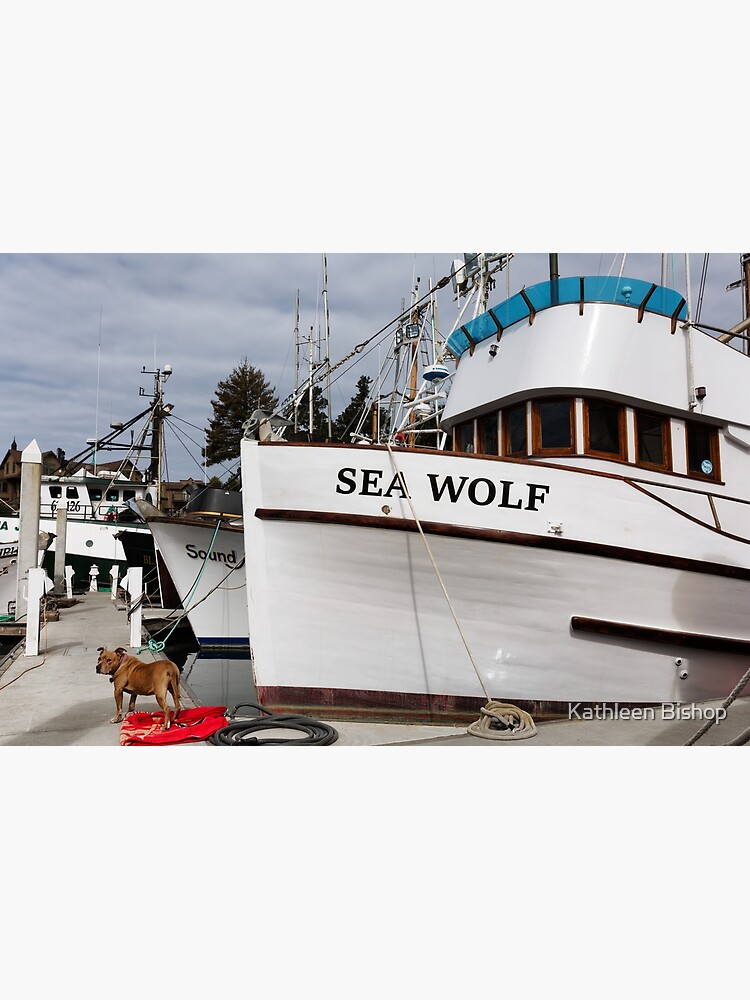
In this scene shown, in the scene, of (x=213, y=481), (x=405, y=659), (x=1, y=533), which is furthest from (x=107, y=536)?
(x=405, y=659)

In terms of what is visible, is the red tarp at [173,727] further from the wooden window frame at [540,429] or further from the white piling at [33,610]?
the wooden window frame at [540,429]

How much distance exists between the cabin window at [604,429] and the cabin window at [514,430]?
0.53 m

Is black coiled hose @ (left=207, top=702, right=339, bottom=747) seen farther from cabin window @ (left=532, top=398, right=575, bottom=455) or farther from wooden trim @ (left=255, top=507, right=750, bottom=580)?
cabin window @ (left=532, top=398, right=575, bottom=455)

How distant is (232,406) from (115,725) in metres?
18.1

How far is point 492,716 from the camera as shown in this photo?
4.43 meters

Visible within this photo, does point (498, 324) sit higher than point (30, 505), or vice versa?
point (498, 324)

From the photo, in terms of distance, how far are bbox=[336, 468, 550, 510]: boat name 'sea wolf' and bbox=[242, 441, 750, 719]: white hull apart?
10mm

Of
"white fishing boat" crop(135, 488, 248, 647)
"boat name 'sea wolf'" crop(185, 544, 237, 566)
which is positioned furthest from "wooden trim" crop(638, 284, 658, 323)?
"boat name 'sea wolf'" crop(185, 544, 237, 566)

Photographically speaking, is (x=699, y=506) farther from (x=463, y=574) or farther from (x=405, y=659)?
(x=405, y=659)

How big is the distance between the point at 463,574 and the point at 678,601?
178 centimetres

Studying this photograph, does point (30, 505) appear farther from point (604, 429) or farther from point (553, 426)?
point (604, 429)

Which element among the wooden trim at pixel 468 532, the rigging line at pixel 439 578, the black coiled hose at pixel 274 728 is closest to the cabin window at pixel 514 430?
the wooden trim at pixel 468 532

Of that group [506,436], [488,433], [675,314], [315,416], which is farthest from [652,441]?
[315,416]

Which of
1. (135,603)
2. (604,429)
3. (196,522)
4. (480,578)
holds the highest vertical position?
(604,429)
